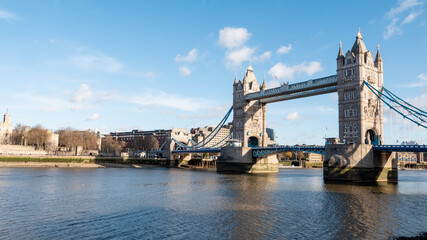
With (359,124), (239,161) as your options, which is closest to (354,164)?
(359,124)

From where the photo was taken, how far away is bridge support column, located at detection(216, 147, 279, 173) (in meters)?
68.6

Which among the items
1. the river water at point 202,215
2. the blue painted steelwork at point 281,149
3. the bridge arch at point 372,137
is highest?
the bridge arch at point 372,137

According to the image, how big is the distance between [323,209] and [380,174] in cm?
2675

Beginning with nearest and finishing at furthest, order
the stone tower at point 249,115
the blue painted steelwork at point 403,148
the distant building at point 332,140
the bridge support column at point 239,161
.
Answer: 1. the blue painted steelwork at point 403,148
2. the distant building at point 332,140
3. the bridge support column at point 239,161
4. the stone tower at point 249,115

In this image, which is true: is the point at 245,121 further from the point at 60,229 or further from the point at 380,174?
the point at 60,229

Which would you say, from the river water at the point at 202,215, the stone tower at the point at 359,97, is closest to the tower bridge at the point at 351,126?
the stone tower at the point at 359,97

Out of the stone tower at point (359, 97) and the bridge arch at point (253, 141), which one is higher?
the stone tower at point (359, 97)

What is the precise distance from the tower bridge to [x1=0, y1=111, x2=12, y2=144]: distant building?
85.0 metres

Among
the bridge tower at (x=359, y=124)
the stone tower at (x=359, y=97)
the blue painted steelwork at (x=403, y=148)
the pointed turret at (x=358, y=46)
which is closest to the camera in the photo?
the blue painted steelwork at (x=403, y=148)

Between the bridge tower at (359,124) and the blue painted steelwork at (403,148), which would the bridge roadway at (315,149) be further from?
the bridge tower at (359,124)

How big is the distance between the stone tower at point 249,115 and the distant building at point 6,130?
8158cm

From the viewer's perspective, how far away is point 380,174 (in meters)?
47.1

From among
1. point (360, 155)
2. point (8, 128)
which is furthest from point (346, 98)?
point (8, 128)

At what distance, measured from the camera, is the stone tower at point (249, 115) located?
254 ft
